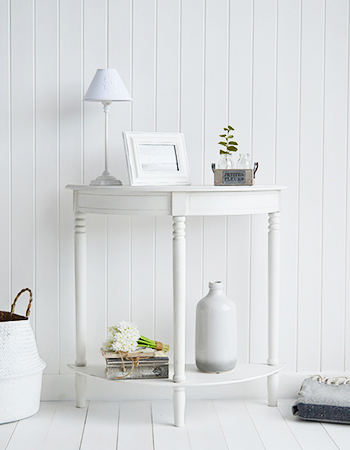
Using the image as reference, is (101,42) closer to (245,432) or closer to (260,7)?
(260,7)

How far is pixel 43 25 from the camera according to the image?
2.40m

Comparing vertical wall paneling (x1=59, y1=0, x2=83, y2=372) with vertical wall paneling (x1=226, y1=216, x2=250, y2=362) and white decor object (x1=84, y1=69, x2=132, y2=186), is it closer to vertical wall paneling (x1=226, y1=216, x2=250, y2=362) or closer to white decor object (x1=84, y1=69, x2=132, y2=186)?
white decor object (x1=84, y1=69, x2=132, y2=186)

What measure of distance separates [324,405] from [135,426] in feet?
2.34

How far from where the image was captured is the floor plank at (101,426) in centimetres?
201

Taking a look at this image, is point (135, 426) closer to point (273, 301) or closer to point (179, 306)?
point (179, 306)

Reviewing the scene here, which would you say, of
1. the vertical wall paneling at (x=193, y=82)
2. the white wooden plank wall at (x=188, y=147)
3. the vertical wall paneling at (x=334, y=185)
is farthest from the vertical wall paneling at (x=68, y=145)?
the vertical wall paneling at (x=334, y=185)

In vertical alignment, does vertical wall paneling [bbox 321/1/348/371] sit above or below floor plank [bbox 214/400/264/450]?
above

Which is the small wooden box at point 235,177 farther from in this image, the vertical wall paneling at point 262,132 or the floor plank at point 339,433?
the floor plank at point 339,433

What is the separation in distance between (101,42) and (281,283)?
1.28 metres

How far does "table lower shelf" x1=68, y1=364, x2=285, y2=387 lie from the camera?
7.00 feet

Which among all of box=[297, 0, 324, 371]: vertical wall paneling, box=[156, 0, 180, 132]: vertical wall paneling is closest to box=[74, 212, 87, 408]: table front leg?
box=[156, 0, 180, 132]: vertical wall paneling

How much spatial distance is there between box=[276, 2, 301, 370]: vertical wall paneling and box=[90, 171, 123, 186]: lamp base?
0.72 meters

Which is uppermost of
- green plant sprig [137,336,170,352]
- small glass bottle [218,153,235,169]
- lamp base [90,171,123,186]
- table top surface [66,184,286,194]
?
small glass bottle [218,153,235,169]

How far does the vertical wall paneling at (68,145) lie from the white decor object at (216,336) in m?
0.59
